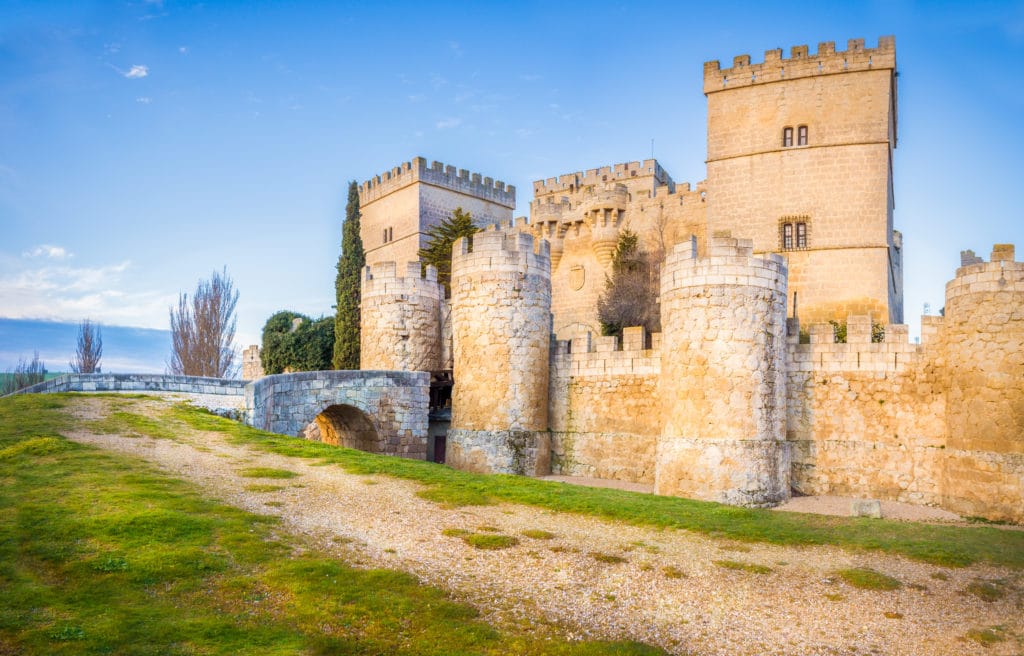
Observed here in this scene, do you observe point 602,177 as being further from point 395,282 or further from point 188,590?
point 188,590

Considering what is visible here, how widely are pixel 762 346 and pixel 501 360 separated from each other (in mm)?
7379

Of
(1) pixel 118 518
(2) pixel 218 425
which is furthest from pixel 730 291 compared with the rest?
(1) pixel 118 518

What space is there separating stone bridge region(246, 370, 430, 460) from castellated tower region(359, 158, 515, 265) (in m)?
19.6

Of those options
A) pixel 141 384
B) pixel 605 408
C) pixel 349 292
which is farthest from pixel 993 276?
pixel 349 292

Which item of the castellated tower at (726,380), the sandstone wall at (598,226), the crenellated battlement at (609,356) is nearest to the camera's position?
the castellated tower at (726,380)

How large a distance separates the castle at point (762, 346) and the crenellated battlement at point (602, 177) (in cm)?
766

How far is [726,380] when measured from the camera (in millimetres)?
18156

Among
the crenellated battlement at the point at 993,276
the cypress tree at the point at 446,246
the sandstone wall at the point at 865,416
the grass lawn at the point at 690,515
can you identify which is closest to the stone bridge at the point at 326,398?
the grass lawn at the point at 690,515

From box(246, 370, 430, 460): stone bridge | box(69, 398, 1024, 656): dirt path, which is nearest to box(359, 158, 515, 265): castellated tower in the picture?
box(246, 370, 430, 460): stone bridge

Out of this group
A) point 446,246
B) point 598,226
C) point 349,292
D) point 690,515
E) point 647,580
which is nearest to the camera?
point 647,580

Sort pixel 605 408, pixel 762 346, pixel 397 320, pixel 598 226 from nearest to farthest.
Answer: pixel 762 346
pixel 605 408
pixel 397 320
pixel 598 226

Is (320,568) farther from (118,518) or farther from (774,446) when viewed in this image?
(774,446)

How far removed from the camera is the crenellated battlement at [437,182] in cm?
4628

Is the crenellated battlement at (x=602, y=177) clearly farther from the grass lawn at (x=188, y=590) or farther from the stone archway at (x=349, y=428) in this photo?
the grass lawn at (x=188, y=590)
